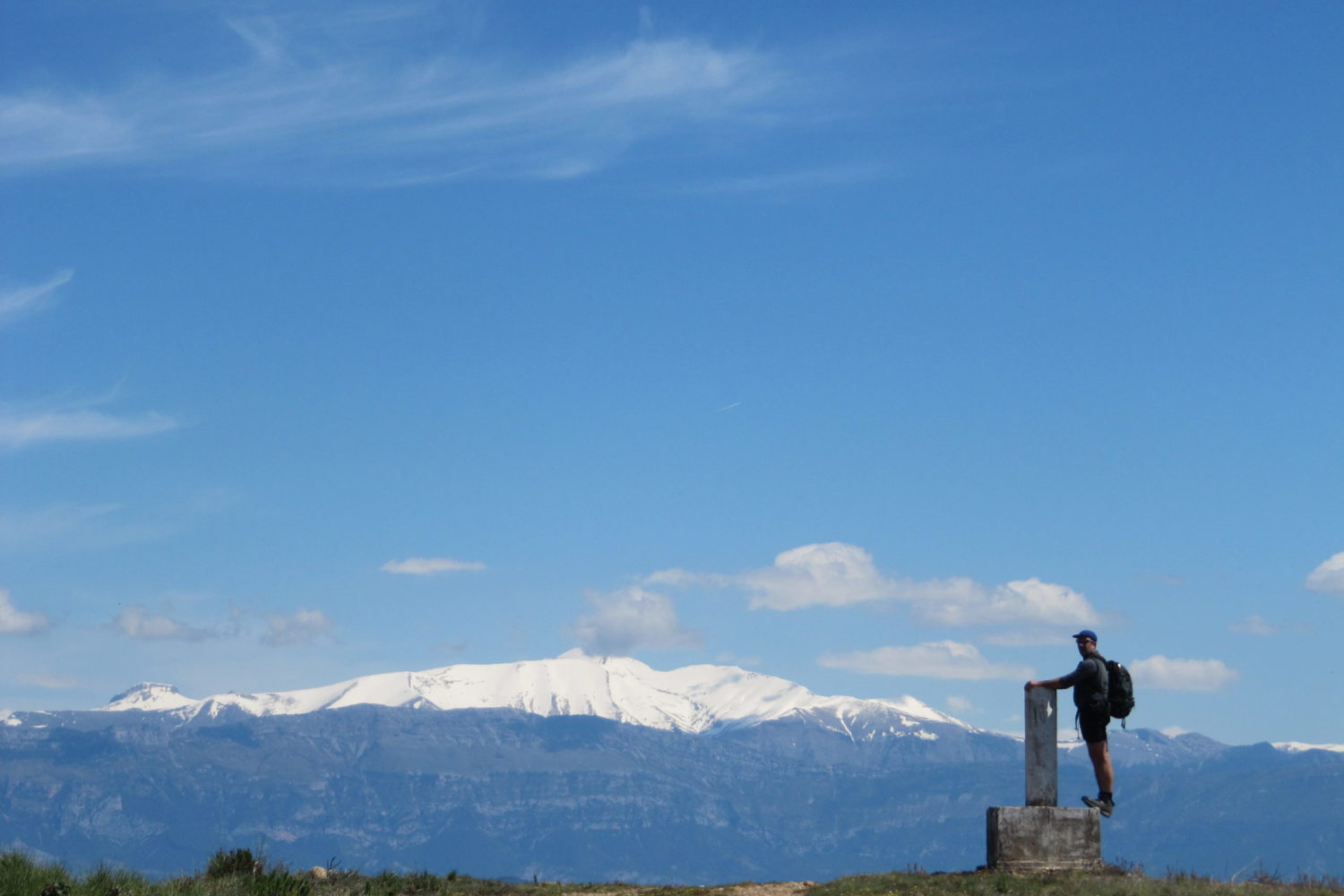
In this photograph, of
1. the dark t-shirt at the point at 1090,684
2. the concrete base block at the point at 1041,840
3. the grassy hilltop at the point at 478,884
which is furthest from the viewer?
the dark t-shirt at the point at 1090,684

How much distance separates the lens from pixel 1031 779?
72.9 ft

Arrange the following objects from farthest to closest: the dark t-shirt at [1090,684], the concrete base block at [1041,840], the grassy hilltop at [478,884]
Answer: the dark t-shirt at [1090,684], the concrete base block at [1041,840], the grassy hilltop at [478,884]

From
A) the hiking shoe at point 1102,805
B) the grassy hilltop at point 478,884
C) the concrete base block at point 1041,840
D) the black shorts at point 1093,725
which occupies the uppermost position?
the black shorts at point 1093,725

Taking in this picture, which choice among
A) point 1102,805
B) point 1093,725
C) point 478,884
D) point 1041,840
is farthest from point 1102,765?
point 478,884

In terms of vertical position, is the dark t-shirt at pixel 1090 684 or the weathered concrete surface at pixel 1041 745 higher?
the dark t-shirt at pixel 1090 684

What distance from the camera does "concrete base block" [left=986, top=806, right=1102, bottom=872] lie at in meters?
21.7

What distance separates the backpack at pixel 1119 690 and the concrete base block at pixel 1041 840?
5.38ft

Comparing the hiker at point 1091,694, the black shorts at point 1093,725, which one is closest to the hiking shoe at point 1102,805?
the hiker at point 1091,694

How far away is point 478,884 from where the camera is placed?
23.1 m

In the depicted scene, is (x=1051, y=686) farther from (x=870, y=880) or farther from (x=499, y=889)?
(x=499, y=889)

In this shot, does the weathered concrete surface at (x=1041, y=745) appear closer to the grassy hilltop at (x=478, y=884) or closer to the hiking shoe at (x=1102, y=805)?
the hiking shoe at (x=1102, y=805)

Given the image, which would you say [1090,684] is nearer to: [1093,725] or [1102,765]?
[1093,725]

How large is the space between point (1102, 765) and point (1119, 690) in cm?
146

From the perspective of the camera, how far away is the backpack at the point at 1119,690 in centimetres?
2217
